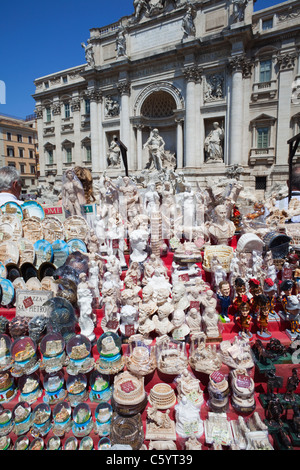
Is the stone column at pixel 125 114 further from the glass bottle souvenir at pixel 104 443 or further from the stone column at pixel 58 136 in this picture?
the glass bottle souvenir at pixel 104 443

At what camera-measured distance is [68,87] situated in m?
23.7

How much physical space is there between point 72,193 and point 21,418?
555cm

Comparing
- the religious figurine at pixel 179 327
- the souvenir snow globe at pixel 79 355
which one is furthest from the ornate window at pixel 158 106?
the souvenir snow globe at pixel 79 355

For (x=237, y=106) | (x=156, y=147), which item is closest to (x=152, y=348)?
(x=237, y=106)

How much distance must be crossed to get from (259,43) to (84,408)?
65.4ft

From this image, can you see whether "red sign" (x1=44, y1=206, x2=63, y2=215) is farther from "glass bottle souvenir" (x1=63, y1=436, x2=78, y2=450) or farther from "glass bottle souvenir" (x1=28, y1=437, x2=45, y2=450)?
"glass bottle souvenir" (x1=63, y1=436, x2=78, y2=450)

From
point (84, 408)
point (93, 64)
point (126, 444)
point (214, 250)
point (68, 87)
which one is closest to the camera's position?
point (126, 444)

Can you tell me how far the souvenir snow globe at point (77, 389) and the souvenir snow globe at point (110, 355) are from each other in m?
0.33

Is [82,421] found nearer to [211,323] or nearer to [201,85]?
[211,323]

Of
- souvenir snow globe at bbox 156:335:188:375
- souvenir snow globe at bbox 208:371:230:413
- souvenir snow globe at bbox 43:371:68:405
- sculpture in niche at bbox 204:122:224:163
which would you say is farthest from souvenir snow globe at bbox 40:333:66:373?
sculpture in niche at bbox 204:122:224:163

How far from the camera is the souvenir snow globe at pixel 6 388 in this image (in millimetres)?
3680

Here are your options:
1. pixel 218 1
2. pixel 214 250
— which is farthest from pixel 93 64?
pixel 214 250

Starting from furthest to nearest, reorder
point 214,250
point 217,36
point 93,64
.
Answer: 1. point 93,64
2. point 217,36
3. point 214,250

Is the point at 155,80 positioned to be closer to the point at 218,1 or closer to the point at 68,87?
the point at 218,1
